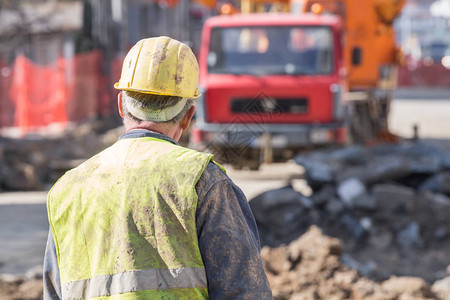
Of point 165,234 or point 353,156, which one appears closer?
point 165,234

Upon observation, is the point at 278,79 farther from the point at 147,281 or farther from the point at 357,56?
the point at 147,281

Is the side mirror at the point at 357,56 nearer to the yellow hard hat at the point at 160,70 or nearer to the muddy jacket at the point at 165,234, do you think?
the yellow hard hat at the point at 160,70

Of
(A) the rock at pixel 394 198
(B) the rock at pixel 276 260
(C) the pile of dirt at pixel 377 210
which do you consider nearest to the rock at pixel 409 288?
(C) the pile of dirt at pixel 377 210

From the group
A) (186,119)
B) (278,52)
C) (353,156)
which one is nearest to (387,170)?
(353,156)

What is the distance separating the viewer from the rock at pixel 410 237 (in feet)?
26.7

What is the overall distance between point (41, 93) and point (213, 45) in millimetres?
10276

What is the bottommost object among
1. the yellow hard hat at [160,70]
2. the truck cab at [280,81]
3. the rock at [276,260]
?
the rock at [276,260]

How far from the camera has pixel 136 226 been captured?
7.57 ft

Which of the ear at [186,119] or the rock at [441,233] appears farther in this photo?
the rock at [441,233]

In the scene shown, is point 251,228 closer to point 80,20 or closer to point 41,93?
point 41,93

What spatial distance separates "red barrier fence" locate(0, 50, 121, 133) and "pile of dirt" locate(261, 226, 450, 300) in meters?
14.5

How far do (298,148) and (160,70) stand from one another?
9.87 meters

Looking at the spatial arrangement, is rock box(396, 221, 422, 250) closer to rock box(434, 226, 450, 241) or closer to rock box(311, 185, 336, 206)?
rock box(434, 226, 450, 241)

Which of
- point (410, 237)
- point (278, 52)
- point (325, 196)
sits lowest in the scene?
point (410, 237)
